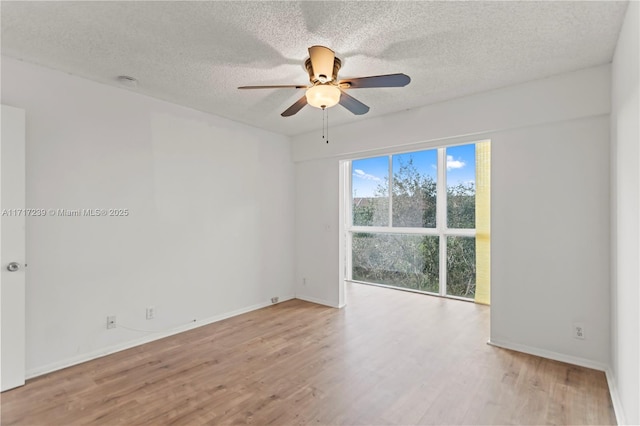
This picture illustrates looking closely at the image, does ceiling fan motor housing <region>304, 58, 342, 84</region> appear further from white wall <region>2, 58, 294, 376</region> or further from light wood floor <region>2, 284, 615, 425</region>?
light wood floor <region>2, 284, 615, 425</region>

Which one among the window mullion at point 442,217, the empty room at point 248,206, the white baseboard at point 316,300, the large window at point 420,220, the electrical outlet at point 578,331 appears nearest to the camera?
the empty room at point 248,206

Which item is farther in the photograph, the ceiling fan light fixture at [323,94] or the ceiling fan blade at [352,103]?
the ceiling fan blade at [352,103]

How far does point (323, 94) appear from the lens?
2.26 m

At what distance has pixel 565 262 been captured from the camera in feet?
9.33

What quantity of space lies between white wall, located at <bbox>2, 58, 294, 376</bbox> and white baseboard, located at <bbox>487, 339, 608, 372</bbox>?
3.05 m

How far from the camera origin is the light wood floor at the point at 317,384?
211 centimetres

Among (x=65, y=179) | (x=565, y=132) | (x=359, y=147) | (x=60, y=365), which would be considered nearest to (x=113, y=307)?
(x=60, y=365)

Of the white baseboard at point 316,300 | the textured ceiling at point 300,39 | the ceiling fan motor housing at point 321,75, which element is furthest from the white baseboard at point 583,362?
the ceiling fan motor housing at point 321,75

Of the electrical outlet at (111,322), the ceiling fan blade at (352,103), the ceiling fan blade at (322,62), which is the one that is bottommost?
the electrical outlet at (111,322)

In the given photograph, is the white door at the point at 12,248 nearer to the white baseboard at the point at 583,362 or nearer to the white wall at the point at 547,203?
the white wall at the point at 547,203

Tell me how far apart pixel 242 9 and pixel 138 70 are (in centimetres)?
141

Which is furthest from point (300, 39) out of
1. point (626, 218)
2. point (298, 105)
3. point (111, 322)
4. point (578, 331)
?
point (578, 331)

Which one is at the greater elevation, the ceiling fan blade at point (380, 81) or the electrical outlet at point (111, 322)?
the ceiling fan blade at point (380, 81)

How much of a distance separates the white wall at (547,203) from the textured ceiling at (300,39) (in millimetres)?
261
